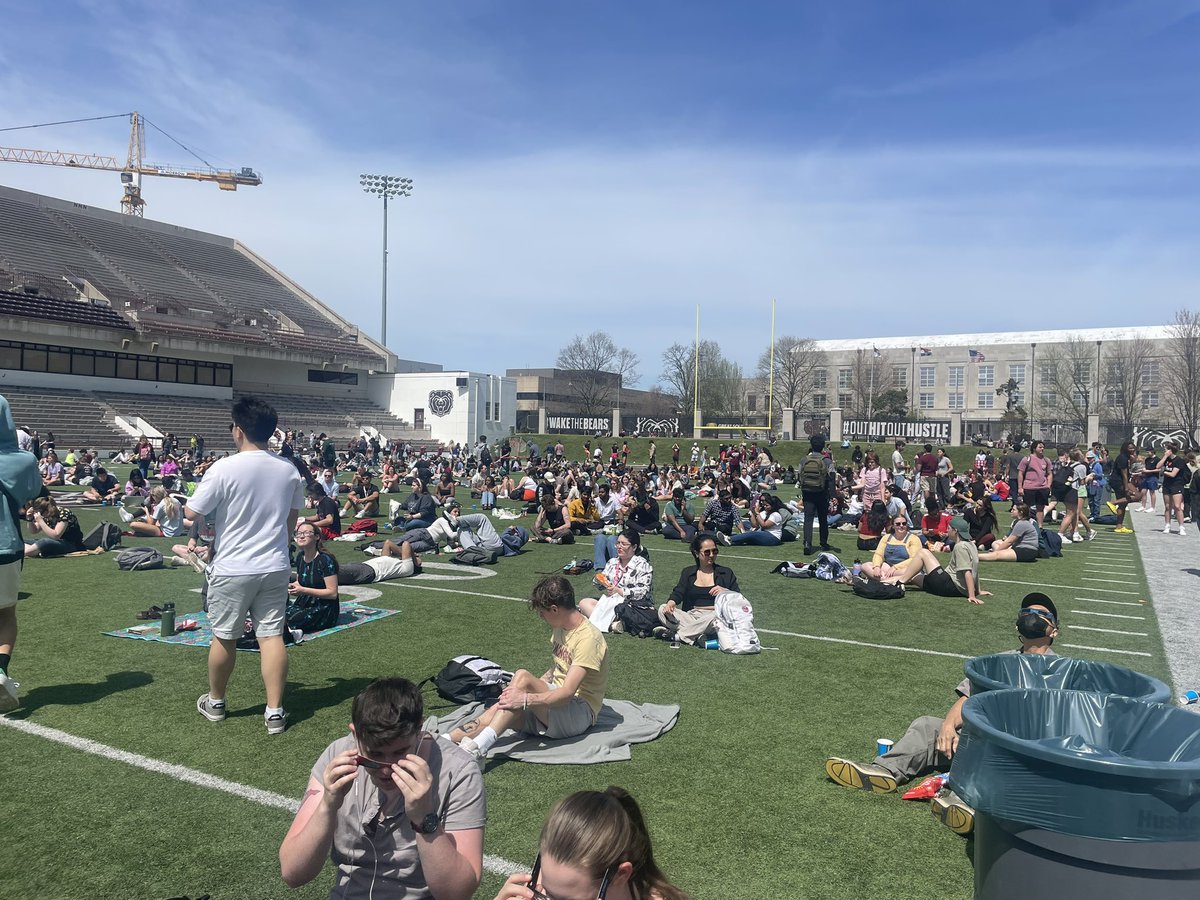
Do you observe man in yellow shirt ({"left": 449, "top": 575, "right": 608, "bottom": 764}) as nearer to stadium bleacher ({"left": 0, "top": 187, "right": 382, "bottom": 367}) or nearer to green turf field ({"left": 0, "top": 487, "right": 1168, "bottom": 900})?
green turf field ({"left": 0, "top": 487, "right": 1168, "bottom": 900})

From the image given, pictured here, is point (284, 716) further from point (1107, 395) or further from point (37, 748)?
→ point (1107, 395)

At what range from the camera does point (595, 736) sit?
5.30m

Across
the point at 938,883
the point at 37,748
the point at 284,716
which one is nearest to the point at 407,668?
the point at 284,716

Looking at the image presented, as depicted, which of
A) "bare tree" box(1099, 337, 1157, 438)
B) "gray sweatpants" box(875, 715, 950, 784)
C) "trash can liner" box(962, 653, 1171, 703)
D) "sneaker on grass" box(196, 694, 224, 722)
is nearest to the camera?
"trash can liner" box(962, 653, 1171, 703)

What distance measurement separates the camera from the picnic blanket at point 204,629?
761cm

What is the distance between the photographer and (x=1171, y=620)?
9.45 meters

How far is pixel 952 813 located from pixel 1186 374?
72450 millimetres

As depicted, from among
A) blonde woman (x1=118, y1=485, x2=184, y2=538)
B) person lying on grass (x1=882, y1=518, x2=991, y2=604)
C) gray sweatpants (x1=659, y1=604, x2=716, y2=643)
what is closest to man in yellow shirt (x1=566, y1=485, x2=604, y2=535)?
blonde woman (x1=118, y1=485, x2=184, y2=538)

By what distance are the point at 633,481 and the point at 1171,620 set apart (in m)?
14.0

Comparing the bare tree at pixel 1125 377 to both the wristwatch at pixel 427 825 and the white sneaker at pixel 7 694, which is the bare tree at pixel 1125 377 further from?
the wristwatch at pixel 427 825

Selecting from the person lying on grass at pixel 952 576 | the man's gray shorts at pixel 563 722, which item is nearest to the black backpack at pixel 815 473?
the person lying on grass at pixel 952 576

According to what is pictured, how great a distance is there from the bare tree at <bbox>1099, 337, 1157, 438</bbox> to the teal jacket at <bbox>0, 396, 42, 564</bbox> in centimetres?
7679

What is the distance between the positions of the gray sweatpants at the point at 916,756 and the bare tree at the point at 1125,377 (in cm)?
7425

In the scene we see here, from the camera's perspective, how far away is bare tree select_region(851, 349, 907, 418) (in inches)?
3214
